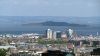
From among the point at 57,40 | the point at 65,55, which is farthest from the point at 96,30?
the point at 65,55

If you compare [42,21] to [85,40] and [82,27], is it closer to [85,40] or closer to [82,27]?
[82,27]

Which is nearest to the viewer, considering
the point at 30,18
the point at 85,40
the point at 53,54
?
the point at 53,54

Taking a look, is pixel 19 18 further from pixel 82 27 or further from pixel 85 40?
pixel 85 40

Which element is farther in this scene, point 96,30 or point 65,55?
point 96,30

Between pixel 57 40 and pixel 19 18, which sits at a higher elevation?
pixel 19 18

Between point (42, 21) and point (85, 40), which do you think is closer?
point (85, 40)

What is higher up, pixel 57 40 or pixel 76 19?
pixel 76 19

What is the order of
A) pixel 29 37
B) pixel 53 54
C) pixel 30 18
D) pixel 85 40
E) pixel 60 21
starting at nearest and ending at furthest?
1. pixel 53 54
2. pixel 85 40
3. pixel 60 21
4. pixel 30 18
5. pixel 29 37

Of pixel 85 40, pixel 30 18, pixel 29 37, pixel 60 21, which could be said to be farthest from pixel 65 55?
pixel 29 37

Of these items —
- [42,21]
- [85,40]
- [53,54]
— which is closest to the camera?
[53,54]
